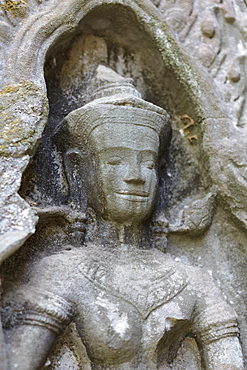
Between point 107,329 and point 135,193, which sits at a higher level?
point 135,193

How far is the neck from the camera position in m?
2.72

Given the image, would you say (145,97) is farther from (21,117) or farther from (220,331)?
(220,331)

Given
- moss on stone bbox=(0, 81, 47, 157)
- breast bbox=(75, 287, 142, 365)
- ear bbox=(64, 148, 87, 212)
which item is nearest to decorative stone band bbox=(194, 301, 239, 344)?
breast bbox=(75, 287, 142, 365)

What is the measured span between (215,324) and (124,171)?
3.32 feet

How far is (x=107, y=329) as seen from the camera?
2340 millimetres

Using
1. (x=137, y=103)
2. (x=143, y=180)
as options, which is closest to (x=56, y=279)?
(x=143, y=180)

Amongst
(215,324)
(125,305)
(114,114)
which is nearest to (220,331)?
(215,324)

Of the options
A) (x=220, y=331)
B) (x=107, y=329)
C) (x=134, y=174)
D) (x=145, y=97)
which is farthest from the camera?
(x=145, y=97)

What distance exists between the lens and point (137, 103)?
2785 millimetres

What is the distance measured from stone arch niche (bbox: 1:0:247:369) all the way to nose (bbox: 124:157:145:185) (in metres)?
0.43

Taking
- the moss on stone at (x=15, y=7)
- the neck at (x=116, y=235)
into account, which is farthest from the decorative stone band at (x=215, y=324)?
the moss on stone at (x=15, y=7)

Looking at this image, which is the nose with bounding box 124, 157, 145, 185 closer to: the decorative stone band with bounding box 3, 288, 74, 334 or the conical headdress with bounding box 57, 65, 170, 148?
the conical headdress with bounding box 57, 65, 170, 148

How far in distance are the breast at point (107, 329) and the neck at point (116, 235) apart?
39cm

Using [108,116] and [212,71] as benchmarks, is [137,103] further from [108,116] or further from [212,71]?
[212,71]
